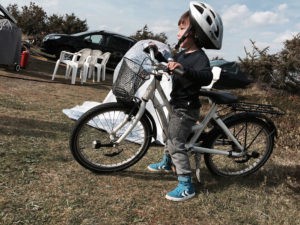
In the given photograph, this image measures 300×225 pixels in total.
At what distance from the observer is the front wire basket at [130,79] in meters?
3.65

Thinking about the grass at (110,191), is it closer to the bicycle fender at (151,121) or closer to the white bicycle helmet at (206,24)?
the bicycle fender at (151,121)

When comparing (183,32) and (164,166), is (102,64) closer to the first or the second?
(164,166)

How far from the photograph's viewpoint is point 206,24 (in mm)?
3539

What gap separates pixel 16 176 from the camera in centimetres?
377

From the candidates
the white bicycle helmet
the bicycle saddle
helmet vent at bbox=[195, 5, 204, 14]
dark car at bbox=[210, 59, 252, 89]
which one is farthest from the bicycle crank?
dark car at bbox=[210, 59, 252, 89]

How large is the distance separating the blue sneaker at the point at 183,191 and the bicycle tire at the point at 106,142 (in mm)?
576

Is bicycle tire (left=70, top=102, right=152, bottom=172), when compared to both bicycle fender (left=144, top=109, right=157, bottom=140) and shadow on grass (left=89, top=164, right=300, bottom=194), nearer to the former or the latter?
bicycle fender (left=144, top=109, right=157, bottom=140)

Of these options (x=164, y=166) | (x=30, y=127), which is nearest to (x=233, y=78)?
(x=30, y=127)

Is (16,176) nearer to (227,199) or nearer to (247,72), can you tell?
(227,199)

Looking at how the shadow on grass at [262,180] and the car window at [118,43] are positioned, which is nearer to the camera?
the shadow on grass at [262,180]

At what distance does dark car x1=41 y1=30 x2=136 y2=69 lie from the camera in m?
16.3

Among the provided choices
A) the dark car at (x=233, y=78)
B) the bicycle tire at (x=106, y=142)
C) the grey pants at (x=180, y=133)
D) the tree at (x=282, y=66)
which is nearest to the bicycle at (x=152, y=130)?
the bicycle tire at (x=106, y=142)

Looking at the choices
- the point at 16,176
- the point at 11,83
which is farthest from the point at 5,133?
the point at 11,83

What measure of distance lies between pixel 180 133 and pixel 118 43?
1341 cm
